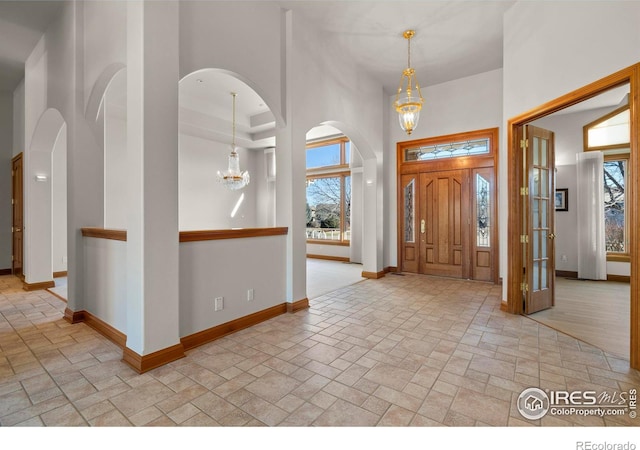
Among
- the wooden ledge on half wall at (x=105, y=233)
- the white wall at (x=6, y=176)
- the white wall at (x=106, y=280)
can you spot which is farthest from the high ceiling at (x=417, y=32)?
the white wall at (x=6, y=176)

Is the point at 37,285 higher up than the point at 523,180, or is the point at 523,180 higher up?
the point at 523,180

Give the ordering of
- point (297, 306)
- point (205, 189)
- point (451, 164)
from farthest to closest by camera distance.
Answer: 1. point (205, 189)
2. point (451, 164)
3. point (297, 306)

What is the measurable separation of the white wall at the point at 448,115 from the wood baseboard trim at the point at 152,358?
16.2 ft

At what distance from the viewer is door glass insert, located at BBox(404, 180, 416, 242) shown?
6.78m

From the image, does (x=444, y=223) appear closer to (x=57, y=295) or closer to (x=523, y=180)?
(x=523, y=180)

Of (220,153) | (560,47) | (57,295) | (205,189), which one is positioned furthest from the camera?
(220,153)

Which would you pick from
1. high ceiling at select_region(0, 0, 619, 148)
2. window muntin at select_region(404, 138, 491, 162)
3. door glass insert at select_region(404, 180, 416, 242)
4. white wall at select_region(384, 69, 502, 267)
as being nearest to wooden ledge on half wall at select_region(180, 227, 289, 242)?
high ceiling at select_region(0, 0, 619, 148)

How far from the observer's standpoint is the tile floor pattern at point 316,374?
6.46 feet

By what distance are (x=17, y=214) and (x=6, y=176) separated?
1.15 m

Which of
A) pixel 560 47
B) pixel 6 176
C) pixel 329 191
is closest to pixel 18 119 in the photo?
pixel 6 176

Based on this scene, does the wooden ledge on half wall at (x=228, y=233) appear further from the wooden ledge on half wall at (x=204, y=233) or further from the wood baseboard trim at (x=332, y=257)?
the wood baseboard trim at (x=332, y=257)

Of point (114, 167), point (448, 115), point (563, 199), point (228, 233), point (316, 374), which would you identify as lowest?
point (316, 374)

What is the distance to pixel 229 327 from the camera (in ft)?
11.0

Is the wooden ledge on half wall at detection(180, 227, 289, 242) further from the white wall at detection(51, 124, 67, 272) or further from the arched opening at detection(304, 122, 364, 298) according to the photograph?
the white wall at detection(51, 124, 67, 272)
